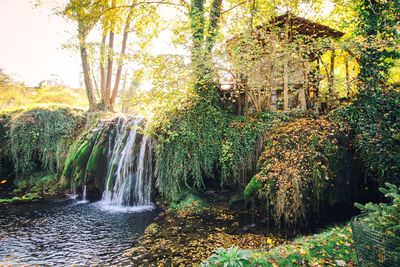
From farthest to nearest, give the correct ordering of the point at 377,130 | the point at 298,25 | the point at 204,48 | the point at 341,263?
1. the point at 298,25
2. the point at 204,48
3. the point at 377,130
4. the point at 341,263

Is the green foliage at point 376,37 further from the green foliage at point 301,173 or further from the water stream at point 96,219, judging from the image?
the water stream at point 96,219

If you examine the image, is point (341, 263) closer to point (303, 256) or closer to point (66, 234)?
point (303, 256)

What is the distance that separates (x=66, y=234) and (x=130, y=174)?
131 inches

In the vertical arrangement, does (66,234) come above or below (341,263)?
below

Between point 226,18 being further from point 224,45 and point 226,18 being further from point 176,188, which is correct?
point 176,188

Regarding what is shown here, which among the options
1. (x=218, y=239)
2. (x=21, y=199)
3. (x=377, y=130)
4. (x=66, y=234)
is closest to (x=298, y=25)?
(x=377, y=130)

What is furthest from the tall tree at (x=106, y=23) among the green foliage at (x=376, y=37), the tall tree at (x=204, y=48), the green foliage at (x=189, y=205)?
the green foliage at (x=376, y=37)

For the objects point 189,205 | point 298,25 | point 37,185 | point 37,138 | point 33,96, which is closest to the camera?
point 189,205

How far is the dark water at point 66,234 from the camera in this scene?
5488 mm

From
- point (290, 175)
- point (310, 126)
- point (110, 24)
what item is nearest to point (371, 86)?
point (310, 126)

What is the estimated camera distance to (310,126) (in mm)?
7016

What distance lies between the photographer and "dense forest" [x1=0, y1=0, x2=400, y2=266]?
561 centimetres

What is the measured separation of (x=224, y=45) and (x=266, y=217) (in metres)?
5.18

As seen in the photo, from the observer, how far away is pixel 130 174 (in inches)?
386
